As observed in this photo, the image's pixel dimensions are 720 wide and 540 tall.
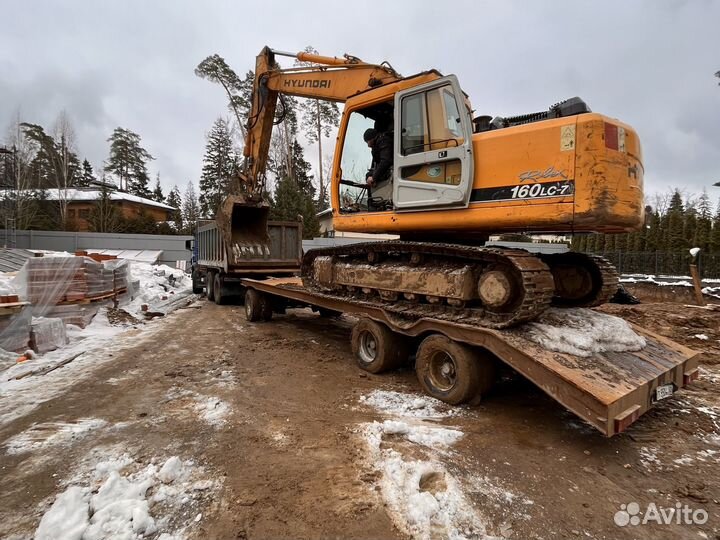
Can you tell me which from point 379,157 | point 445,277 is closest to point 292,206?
point 379,157

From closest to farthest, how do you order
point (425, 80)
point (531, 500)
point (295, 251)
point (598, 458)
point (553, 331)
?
point (531, 500) → point (598, 458) → point (553, 331) → point (425, 80) → point (295, 251)

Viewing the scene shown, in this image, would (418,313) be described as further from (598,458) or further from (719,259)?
(719,259)

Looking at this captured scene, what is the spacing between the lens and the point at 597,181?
135 inches

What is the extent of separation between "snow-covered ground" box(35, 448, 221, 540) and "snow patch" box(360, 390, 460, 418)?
184cm

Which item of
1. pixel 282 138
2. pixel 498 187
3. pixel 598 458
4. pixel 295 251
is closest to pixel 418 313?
pixel 498 187

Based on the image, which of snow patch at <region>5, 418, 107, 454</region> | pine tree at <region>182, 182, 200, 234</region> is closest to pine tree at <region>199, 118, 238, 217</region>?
pine tree at <region>182, 182, 200, 234</region>

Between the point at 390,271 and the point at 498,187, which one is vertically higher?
the point at 498,187

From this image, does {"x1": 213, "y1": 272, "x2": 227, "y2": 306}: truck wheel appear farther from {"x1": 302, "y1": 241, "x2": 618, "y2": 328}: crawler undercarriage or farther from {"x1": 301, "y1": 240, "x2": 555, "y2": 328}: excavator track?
{"x1": 302, "y1": 241, "x2": 618, "y2": 328}: crawler undercarriage

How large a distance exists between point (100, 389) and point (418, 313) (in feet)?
12.6

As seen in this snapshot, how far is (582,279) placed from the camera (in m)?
5.01

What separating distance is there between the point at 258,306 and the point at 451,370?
5.70 metres

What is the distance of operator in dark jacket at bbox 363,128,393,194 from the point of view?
542cm

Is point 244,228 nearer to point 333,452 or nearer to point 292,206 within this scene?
point 333,452

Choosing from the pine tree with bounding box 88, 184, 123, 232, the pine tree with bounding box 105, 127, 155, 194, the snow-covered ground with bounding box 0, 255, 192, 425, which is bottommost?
the snow-covered ground with bounding box 0, 255, 192, 425
